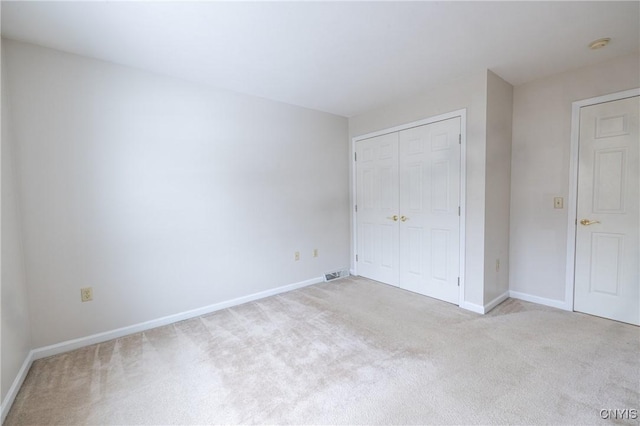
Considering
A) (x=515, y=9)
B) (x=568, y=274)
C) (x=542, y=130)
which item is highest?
(x=515, y=9)

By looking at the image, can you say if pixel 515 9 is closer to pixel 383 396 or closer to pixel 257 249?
pixel 383 396

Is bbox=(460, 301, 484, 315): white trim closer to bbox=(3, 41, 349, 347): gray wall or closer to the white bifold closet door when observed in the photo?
the white bifold closet door

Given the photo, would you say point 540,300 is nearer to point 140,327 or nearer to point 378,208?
point 378,208

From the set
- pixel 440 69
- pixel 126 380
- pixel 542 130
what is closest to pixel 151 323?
pixel 126 380

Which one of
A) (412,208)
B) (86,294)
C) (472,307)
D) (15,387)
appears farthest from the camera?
(412,208)

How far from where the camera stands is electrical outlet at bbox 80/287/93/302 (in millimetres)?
2260

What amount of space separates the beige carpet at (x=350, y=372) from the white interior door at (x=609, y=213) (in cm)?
24

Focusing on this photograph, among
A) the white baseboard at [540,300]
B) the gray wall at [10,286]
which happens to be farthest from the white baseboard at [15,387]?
the white baseboard at [540,300]

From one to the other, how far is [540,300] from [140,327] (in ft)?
13.2

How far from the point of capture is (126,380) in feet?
6.08

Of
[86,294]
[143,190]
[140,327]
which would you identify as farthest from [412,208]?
[86,294]

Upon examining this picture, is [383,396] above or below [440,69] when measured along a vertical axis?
below

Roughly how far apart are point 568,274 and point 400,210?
1.76 meters

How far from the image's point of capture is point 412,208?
3367mm
